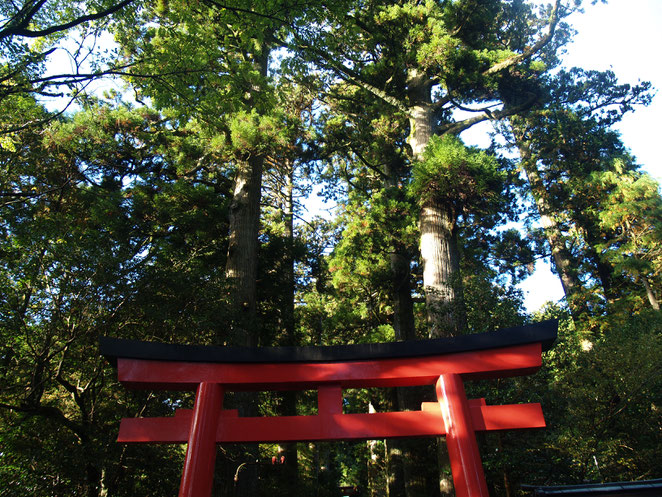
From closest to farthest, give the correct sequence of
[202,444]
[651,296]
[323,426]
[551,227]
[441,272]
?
[202,444]
[323,426]
[441,272]
[651,296]
[551,227]

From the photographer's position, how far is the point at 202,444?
3.18 meters

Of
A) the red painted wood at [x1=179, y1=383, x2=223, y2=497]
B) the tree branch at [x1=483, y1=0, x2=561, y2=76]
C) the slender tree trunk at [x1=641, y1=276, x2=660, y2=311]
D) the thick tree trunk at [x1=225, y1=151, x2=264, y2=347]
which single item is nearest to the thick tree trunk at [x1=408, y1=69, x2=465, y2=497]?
the tree branch at [x1=483, y1=0, x2=561, y2=76]

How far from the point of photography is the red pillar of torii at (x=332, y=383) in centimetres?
323

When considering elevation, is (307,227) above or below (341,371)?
above

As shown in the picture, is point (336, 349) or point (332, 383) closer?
point (332, 383)

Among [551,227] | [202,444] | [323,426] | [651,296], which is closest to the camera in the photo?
[202,444]

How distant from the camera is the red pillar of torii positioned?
3234mm

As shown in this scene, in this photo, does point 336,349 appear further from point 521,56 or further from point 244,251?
point 521,56

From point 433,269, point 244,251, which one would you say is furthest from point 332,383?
point 244,251

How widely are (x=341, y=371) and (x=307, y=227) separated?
342 inches

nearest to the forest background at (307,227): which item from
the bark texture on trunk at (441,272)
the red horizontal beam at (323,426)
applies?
the bark texture on trunk at (441,272)

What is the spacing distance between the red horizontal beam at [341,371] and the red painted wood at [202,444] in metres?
0.13

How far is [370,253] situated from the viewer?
894 centimetres

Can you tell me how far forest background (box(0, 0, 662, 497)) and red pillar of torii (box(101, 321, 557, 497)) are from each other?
1.54 metres
